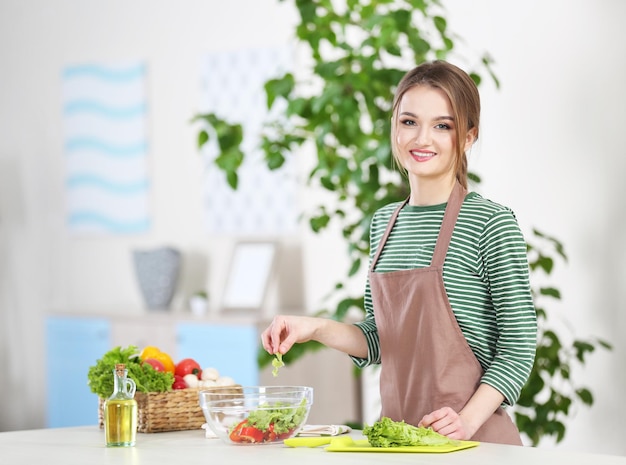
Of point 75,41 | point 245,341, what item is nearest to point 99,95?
point 75,41

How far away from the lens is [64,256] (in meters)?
6.34

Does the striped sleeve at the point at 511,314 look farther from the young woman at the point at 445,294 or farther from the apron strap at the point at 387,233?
the apron strap at the point at 387,233

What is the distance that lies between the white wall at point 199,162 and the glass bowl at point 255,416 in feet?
6.07

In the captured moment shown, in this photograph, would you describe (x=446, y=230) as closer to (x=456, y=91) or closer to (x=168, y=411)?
(x=456, y=91)

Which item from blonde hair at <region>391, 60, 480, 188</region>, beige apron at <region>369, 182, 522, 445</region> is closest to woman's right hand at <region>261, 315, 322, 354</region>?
beige apron at <region>369, 182, 522, 445</region>

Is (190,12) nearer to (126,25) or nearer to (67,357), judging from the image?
(126,25)

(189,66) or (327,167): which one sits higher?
(189,66)

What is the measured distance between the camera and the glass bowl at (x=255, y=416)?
1.97 m

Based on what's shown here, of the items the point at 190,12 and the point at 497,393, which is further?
the point at 190,12

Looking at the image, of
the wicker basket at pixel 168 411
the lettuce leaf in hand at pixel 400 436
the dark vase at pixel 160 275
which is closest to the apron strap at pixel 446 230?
the lettuce leaf in hand at pixel 400 436

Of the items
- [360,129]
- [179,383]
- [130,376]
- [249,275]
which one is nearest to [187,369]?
[179,383]

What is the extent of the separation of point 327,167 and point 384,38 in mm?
511

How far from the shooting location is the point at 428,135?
2.14m

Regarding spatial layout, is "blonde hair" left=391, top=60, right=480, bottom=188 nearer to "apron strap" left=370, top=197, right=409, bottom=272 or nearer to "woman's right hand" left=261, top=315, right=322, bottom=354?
"apron strap" left=370, top=197, right=409, bottom=272
